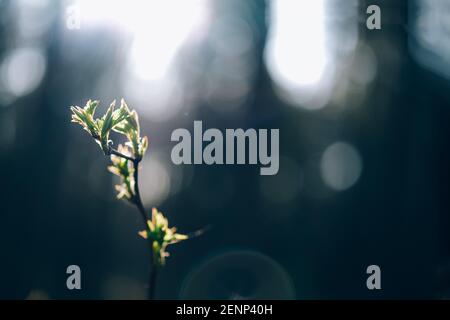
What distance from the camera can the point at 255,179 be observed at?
17.2ft

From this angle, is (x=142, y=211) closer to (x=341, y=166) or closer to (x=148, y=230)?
(x=148, y=230)

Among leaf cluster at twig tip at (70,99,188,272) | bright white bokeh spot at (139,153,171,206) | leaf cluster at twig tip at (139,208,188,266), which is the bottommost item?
leaf cluster at twig tip at (139,208,188,266)

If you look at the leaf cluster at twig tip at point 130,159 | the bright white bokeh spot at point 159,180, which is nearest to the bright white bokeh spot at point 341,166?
the bright white bokeh spot at point 159,180

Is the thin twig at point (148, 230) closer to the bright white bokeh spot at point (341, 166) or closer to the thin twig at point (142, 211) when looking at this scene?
the thin twig at point (142, 211)

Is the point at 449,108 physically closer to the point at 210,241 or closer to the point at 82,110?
the point at 210,241

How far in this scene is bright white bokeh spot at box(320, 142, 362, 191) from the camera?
4.54 meters

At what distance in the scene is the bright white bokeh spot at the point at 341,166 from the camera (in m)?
4.54

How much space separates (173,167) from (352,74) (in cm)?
226

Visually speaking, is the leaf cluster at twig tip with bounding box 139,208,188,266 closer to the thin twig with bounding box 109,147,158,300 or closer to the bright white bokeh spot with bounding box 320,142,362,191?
the thin twig with bounding box 109,147,158,300

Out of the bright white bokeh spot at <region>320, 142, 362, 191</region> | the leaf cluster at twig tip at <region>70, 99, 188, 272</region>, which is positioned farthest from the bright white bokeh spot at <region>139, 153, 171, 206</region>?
the leaf cluster at twig tip at <region>70, 99, 188, 272</region>

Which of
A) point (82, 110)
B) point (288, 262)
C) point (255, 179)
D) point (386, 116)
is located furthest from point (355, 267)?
point (82, 110)

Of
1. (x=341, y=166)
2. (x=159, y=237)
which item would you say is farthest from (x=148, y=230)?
(x=341, y=166)

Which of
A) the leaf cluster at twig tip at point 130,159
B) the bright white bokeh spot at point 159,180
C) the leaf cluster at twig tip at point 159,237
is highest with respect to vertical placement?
the bright white bokeh spot at point 159,180

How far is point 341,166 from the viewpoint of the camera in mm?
4719
